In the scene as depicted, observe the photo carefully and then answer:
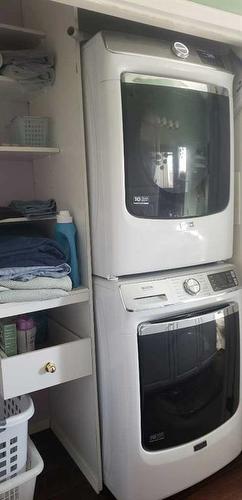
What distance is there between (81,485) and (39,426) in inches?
19.3

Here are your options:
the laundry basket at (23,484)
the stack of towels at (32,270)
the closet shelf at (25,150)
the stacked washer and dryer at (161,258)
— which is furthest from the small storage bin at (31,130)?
the laundry basket at (23,484)

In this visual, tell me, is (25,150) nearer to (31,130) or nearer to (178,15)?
(31,130)

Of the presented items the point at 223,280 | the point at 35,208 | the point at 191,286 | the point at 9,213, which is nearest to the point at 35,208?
the point at 35,208

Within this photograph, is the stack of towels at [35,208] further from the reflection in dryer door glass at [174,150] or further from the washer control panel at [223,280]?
the washer control panel at [223,280]

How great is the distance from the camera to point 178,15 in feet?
3.78

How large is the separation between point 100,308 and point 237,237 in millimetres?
707

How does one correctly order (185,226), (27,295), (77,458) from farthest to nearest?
(77,458) → (185,226) → (27,295)

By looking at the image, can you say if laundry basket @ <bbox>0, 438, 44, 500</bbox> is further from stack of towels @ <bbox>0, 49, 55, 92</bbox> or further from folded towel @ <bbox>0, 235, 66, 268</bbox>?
stack of towels @ <bbox>0, 49, 55, 92</bbox>

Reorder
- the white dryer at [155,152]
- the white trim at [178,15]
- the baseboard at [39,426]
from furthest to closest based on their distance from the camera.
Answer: the baseboard at [39,426] < the white dryer at [155,152] < the white trim at [178,15]

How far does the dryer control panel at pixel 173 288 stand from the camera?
1337 millimetres

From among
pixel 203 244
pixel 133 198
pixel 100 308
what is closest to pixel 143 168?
pixel 133 198

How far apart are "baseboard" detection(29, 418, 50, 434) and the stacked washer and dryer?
612 millimetres

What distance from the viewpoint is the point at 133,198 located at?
136cm

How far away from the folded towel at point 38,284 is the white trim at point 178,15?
0.88m
